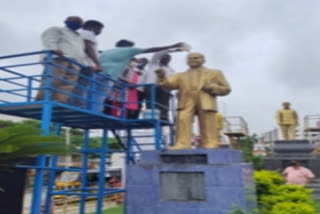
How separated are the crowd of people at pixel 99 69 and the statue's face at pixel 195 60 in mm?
352

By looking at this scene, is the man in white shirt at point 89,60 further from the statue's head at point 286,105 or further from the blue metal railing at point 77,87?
the statue's head at point 286,105

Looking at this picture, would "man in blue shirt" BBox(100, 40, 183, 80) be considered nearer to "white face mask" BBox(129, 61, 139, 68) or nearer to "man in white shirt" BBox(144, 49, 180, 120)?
"man in white shirt" BBox(144, 49, 180, 120)

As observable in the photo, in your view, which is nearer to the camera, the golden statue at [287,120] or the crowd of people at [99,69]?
the crowd of people at [99,69]

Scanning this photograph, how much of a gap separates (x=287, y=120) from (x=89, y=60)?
1022cm

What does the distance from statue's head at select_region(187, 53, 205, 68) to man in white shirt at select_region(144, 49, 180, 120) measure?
1.66 feet

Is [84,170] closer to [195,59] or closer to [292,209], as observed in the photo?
[195,59]

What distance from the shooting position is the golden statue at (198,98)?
6.04m

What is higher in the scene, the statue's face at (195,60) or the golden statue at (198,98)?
the statue's face at (195,60)

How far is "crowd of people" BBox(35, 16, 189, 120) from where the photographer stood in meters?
5.19

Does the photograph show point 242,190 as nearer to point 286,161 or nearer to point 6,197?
point 6,197

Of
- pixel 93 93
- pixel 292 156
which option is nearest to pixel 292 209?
pixel 93 93

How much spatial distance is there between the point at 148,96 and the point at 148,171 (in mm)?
1672

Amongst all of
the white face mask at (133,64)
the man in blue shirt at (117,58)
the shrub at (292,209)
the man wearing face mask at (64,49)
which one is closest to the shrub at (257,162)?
the white face mask at (133,64)

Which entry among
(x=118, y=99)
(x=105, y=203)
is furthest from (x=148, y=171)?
(x=105, y=203)
